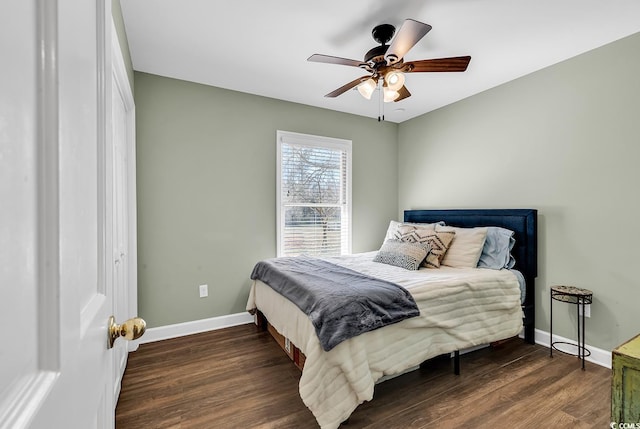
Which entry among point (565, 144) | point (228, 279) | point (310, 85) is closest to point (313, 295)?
point (228, 279)

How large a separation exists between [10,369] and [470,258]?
3115 mm

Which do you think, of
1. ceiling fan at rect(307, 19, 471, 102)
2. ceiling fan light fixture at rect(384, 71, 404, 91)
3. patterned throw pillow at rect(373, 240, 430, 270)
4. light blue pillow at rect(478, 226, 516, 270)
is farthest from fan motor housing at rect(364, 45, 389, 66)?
light blue pillow at rect(478, 226, 516, 270)

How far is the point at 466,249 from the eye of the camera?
294 cm

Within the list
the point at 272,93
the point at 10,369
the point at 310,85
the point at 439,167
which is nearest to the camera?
the point at 10,369

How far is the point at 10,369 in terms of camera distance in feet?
1.04

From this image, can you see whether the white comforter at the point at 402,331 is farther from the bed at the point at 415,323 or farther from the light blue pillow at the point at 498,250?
the light blue pillow at the point at 498,250

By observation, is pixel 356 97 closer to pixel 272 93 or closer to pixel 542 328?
pixel 272 93

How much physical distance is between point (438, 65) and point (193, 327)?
323cm

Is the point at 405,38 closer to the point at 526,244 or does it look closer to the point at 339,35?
the point at 339,35

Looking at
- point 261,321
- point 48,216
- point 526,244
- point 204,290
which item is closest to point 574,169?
point 526,244

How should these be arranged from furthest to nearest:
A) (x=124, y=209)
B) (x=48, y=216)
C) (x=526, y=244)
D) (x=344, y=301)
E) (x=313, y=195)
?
(x=313, y=195) → (x=526, y=244) → (x=124, y=209) → (x=344, y=301) → (x=48, y=216)

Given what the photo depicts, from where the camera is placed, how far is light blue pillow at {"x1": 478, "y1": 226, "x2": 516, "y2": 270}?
2.86 meters

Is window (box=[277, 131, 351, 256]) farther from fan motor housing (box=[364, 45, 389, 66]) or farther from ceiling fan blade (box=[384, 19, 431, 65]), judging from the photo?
ceiling fan blade (box=[384, 19, 431, 65])

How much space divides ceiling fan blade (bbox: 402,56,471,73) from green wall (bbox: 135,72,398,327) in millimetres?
1842
